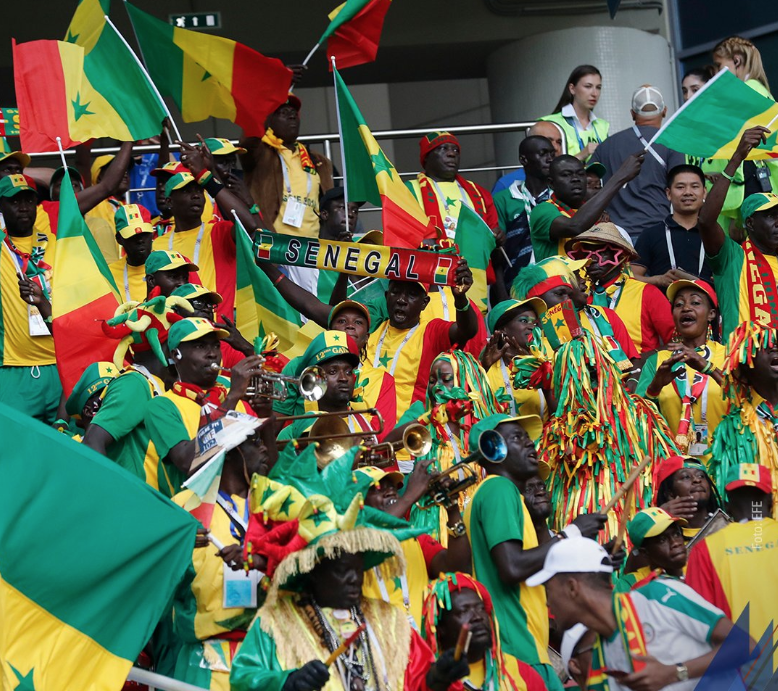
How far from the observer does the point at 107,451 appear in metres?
7.69

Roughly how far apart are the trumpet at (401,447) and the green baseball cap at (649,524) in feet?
3.52

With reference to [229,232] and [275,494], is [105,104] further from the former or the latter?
[275,494]

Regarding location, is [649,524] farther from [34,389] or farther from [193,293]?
[34,389]

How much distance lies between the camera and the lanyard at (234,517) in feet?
22.5

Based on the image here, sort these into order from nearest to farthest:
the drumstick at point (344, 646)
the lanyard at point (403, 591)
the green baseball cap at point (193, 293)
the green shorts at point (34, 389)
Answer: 1. the drumstick at point (344, 646)
2. the lanyard at point (403, 591)
3. the green baseball cap at point (193, 293)
4. the green shorts at point (34, 389)

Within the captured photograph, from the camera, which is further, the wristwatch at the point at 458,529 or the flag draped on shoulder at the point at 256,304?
the flag draped on shoulder at the point at 256,304

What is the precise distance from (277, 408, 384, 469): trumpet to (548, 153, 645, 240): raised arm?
8.97ft

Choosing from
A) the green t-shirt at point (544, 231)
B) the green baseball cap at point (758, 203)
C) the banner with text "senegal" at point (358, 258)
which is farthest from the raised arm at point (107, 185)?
the green baseball cap at point (758, 203)

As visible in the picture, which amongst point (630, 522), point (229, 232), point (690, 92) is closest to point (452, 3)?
point (690, 92)

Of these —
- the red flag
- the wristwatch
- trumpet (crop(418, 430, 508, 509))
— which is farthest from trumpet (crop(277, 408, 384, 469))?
the red flag

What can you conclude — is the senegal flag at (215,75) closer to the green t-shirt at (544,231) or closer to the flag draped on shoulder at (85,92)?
the flag draped on shoulder at (85,92)

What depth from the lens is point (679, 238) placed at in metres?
11.3

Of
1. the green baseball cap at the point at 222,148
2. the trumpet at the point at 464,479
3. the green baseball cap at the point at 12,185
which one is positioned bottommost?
the trumpet at the point at 464,479

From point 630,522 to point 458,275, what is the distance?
7.49ft
